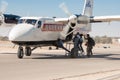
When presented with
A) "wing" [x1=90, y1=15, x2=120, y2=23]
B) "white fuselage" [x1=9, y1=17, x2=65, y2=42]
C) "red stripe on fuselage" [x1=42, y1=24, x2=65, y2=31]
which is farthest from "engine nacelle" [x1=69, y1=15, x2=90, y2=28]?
"white fuselage" [x1=9, y1=17, x2=65, y2=42]

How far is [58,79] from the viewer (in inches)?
588

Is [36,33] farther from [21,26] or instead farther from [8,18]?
[8,18]

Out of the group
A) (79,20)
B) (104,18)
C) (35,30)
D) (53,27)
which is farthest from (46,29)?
(104,18)

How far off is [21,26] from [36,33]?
1294 millimetres

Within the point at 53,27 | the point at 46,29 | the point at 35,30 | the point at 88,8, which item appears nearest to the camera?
the point at 35,30

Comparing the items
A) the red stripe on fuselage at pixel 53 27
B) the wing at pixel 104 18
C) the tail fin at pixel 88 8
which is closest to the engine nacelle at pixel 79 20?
the wing at pixel 104 18

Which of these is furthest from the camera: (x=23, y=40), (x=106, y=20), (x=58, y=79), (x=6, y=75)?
(x=106, y=20)

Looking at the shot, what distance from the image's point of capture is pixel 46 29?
29.5m

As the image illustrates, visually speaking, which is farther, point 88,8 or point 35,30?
point 88,8

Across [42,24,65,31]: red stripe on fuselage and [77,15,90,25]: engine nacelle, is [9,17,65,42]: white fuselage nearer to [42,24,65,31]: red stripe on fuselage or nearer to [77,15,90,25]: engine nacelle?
[42,24,65,31]: red stripe on fuselage

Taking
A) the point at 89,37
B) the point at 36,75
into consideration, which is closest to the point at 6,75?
the point at 36,75

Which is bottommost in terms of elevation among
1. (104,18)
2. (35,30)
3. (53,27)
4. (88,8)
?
(35,30)

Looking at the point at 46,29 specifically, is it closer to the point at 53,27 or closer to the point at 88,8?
the point at 53,27

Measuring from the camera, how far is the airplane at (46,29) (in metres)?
26.8
